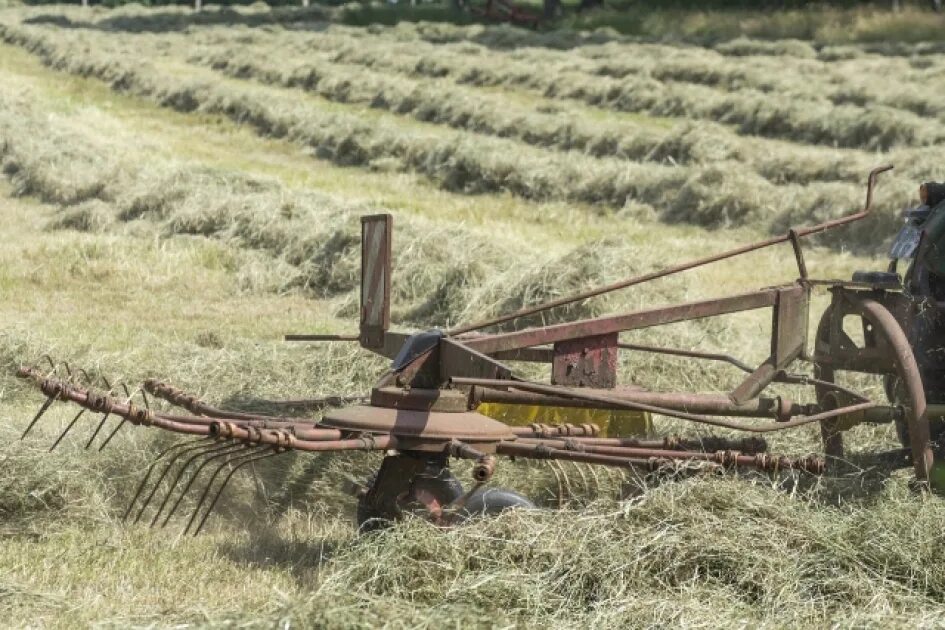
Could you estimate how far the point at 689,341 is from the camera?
28.2 feet

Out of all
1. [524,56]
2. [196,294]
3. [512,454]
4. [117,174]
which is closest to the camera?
[512,454]

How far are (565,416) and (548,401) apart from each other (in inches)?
19.0

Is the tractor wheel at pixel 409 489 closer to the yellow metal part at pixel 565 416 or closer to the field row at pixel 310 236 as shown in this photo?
the yellow metal part at pixel 565 416

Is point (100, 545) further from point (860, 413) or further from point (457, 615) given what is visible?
point (860, 413)

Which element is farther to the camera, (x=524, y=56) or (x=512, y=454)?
(x=524, y=56)

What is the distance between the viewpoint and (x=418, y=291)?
1014 centimetres

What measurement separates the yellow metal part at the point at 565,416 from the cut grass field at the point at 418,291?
223mm

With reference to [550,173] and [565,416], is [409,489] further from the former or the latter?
[550,173]

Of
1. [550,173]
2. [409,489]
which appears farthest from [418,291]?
[550,173]

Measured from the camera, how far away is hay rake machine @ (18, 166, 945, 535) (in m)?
4.86

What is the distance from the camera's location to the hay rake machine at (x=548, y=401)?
4863mm

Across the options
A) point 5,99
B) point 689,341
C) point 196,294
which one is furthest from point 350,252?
point 5,99

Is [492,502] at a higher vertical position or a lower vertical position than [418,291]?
higher

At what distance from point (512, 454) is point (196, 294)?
640cm
